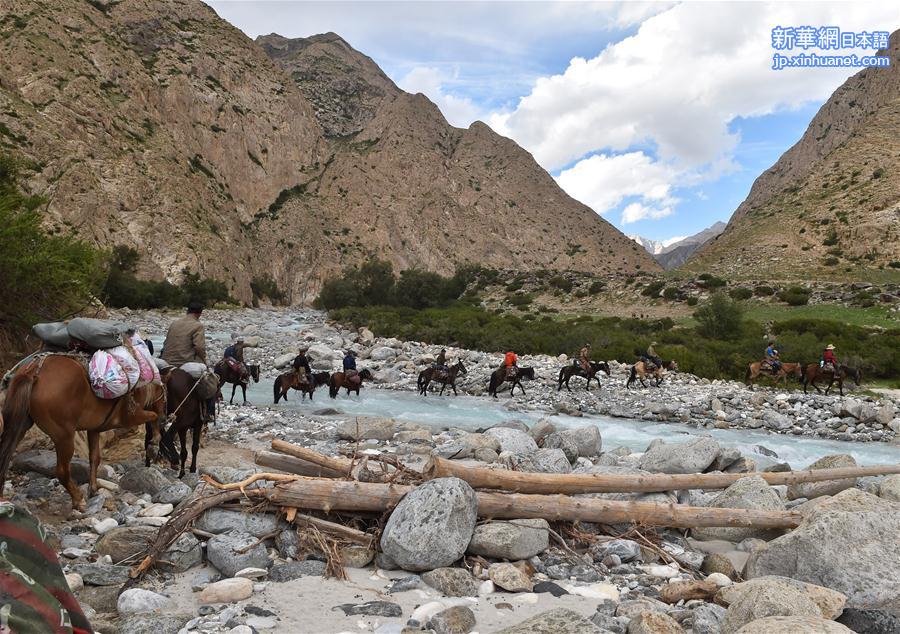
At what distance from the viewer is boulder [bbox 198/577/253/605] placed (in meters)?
4.05

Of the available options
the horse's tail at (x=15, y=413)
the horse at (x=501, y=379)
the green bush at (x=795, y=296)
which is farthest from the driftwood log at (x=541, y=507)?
the green bush at (x=795, y=296)

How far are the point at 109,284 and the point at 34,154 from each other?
1299 cm

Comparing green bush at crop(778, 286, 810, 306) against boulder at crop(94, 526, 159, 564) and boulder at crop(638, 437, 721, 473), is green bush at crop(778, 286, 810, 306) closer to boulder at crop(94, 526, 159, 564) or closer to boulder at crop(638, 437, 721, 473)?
boulder at crop(638, 437, 721, 473)

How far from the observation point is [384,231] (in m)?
84.2

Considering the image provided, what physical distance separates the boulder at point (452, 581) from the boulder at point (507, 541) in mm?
375

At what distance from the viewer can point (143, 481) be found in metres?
6.23

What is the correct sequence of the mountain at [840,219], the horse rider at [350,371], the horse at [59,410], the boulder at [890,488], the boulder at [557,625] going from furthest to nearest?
the mountain at [840,219], the horse rider at [350,371], the boulder at [890,488], the horse at [59,410], the boulder at [557,625]

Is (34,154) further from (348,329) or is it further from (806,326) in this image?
(806,326)

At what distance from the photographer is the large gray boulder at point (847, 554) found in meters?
4.29

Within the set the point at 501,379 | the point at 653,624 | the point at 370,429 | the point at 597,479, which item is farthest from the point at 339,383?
the point at 653,624

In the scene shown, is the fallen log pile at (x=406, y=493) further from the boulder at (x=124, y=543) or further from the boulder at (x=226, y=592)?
the boulder at (x=226, y=592)

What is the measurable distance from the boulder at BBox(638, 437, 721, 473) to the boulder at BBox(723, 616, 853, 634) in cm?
488

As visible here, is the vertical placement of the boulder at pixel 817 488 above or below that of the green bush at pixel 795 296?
below

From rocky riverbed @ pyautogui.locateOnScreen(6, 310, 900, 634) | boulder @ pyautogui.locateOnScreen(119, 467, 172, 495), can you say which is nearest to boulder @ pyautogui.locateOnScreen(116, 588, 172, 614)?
rocky riverbed @ pyautogui.locateOnScreen(6, 310, 900, 634)
